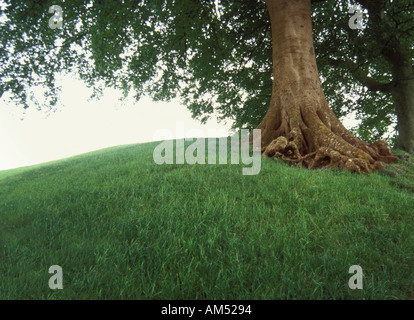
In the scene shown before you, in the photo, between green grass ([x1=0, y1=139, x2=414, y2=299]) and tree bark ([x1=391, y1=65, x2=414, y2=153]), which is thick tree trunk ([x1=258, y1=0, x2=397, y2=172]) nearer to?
green grass ([x1=0, y1=139, x2=414, y2=299])

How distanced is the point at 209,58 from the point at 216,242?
10.1 meters

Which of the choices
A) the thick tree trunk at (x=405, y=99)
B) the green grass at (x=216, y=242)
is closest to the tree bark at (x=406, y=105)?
the thick tree trunk at (x=405, y=99)

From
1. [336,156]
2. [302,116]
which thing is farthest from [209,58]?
[336,156]

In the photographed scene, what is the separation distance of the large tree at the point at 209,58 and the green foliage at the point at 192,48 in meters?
0.05

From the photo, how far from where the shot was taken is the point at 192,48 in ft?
35.4

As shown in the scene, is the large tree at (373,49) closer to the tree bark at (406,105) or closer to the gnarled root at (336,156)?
the tree bark at (406,105)

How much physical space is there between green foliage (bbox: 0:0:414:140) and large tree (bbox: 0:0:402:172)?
5 centimetres

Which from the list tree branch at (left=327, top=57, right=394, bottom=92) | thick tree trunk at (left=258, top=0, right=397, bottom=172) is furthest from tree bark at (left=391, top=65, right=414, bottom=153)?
thick tree trunk at (left=258, top=0, right=397, bottom=172)

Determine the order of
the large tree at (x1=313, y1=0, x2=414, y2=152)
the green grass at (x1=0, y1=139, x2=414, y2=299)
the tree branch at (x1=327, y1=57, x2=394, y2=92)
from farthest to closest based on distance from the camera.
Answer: the tree branch at (x1=327, y1=57, x2=394, y2=92)
the large tree at (x1=313, y1=0, x2=414, y2=152)
the green grass at (x1=0, y1=139, x2=414, y2=299)

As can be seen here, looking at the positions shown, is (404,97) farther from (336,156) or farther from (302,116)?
(336,156)

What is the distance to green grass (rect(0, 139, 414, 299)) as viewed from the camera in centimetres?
179

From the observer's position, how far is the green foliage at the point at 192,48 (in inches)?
309

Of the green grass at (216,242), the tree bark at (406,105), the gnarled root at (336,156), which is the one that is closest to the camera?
the green grass at (216,242)
